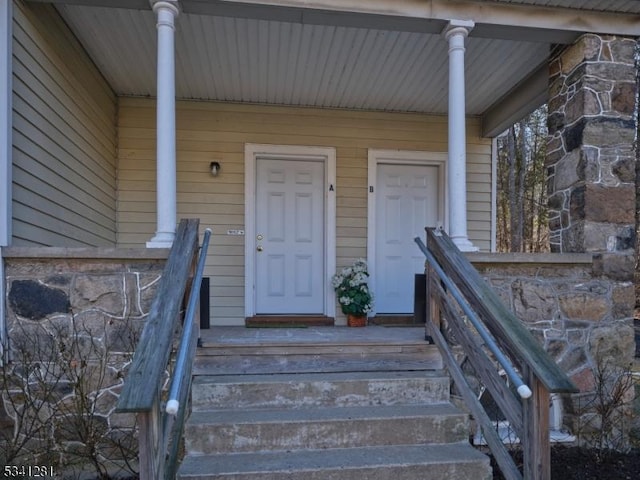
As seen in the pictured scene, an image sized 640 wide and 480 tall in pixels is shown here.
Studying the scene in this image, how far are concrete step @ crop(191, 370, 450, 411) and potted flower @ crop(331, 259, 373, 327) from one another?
1570 millimetres

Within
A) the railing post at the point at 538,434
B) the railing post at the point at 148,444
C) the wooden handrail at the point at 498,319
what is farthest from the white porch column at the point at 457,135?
the railing post at the point at 148,444

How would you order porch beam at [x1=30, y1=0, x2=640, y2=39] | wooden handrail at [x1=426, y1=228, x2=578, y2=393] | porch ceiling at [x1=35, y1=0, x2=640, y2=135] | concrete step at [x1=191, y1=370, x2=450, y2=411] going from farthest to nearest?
porch ceiling at [x1=35, y1=0, x2=640, y2=135] < porch beam at [x1=30, y1=0, x2=640, y2=39] < concrete step at [x1=191, y1=370, x2=450, y2=411] < wooden handrail at [x1=426, y1=228, x2=578, y2=393]

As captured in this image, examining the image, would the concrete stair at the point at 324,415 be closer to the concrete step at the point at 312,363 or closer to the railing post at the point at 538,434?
the concrete step at the point at 312,363

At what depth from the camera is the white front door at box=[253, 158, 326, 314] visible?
4.55 meters

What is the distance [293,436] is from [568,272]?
2.15 meters

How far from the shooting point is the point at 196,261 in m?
2.80

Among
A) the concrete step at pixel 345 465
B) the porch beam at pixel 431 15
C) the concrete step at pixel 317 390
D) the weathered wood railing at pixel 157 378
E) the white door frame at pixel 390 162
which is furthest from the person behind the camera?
the white door frame at pixel 390 162

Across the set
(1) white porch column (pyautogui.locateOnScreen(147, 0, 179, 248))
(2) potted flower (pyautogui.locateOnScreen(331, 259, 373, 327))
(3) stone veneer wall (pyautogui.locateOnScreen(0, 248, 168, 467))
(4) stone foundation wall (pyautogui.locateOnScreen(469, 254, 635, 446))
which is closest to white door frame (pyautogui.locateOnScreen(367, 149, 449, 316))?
(2) potted flower (pyautogui.locateOnScreen(331, 259, 373, 327))

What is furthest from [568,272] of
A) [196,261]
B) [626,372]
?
[196,261]

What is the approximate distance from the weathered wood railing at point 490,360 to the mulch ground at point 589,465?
548mm

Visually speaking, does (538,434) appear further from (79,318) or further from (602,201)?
(79,318)

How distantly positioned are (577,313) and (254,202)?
9.62 feet

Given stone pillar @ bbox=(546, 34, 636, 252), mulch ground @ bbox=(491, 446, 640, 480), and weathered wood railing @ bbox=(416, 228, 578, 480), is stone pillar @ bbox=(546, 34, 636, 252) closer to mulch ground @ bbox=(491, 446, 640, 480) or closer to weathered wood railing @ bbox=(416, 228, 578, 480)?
weathered wood railing @ bbox=(416, 228, 578, 480)

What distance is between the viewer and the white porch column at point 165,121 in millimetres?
2797
